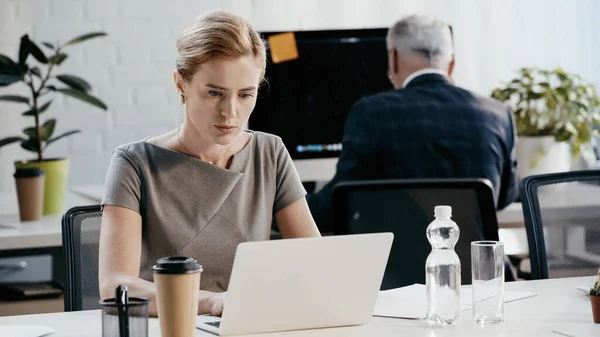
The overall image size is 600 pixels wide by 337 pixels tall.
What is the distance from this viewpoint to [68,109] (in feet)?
11.4

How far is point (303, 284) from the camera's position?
1326 millimetres

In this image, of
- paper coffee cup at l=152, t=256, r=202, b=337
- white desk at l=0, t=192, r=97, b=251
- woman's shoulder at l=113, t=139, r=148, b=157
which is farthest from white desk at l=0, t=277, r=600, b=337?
white desk at l=0, t=192, r=97, b=251

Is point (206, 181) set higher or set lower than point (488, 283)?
higher

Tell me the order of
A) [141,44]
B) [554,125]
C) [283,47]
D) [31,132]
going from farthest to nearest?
[141,44] < [554,125] < [283,47] < [31,132]

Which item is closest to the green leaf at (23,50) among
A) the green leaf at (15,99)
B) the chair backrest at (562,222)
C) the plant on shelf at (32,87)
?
the plant on shelf at (32,87)

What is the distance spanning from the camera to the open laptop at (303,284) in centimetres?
128

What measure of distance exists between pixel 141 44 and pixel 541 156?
153 centimetres

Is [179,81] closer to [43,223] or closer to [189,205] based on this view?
[189,205]

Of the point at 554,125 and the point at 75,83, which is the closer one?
the point at 75,83

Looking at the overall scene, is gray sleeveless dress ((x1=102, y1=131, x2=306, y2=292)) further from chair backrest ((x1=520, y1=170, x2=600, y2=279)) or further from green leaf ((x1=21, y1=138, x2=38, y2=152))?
green leaf ((x1=21, y1=138, x2=38, y2=152))

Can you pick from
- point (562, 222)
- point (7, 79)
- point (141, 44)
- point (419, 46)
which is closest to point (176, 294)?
point (562, 222)

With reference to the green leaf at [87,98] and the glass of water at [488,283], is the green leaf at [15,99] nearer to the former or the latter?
the green leaf at [87,98]

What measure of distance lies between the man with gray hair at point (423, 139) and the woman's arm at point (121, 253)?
965mm

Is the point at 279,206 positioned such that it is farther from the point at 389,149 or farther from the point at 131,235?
the point at 389,149
